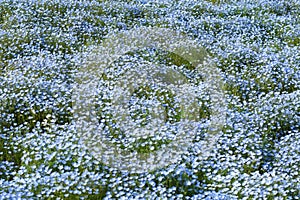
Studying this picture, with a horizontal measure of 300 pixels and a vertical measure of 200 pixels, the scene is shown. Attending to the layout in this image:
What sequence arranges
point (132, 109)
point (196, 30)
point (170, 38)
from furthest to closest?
1. point (196, 30)
2. point (170, 38)
3. point (132, 109)

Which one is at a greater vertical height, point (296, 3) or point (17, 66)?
point (17, 66)

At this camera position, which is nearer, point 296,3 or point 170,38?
point 170,38

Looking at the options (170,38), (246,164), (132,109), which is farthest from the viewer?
(170,38)

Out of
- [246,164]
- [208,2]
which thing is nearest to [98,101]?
[246,164]

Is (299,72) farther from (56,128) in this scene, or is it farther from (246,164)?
(56,128)

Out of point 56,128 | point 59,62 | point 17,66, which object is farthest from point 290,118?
point 17,66

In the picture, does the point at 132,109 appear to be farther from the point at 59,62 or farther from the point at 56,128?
the point at 59,62
